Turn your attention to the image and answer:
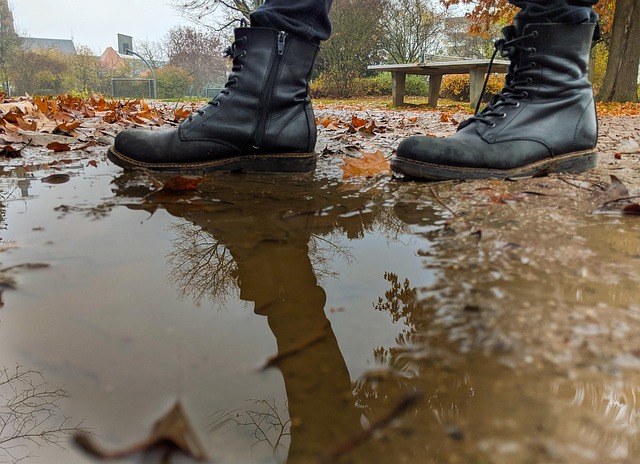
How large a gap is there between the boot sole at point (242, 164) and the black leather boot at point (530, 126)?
34cm

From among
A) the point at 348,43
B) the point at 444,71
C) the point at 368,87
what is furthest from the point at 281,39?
the point at 348,43

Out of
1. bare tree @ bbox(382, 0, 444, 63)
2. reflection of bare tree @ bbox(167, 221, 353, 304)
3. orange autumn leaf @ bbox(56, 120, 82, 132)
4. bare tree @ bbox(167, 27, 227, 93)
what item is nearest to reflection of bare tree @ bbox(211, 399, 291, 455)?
reflection of bare tree @ bbox(167, 221, 353, 304)

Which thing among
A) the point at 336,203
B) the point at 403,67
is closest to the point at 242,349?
the point at 336,203

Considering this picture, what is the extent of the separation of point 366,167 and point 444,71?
10.9m

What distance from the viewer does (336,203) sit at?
123 centimetres

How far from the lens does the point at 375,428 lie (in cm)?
39

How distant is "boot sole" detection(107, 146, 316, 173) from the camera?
1582mm

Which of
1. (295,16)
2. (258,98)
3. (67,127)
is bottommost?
(67,127)

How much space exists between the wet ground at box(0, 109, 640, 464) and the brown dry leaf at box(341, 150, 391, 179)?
0.57 meters

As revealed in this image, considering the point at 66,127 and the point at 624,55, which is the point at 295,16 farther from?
the point at 624,55

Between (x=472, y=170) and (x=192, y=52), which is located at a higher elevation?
(x=192, y=52)

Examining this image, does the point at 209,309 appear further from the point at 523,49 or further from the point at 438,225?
the point at 523,49

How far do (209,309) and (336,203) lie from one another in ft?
2.18

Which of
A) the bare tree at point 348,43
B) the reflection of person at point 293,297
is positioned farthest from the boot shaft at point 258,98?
the bare tree at point 348,43
